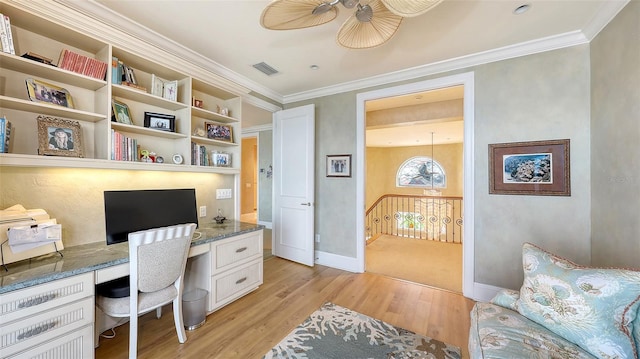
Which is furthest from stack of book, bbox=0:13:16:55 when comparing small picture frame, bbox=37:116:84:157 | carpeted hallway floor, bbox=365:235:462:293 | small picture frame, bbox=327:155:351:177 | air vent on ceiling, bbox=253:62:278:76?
carpeted hallway floor, bbox=365:235:462:293

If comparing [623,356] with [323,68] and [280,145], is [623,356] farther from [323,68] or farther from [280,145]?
[280,145]

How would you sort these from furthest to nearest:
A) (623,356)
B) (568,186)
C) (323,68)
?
(323,68) < (568,186) < (623,356)

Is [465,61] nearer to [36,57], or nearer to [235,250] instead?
[235,250]

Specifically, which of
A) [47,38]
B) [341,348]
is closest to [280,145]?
[47,38]

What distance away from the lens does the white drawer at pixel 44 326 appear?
1.15 meters

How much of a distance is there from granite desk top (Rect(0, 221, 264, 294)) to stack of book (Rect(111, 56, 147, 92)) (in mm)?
1309

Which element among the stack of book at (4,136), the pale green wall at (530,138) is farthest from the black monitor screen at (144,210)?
the pale green wall at (530,138)

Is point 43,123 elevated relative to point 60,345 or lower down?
elevated

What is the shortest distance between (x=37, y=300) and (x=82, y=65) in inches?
61.8

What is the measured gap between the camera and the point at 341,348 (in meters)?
1.76

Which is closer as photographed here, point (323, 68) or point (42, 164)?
point (42, 164)

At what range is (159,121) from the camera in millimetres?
2217

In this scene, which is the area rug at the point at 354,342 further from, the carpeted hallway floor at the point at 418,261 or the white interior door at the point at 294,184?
the white interior door at the point at 294,184

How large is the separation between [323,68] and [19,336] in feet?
10.2
